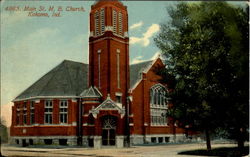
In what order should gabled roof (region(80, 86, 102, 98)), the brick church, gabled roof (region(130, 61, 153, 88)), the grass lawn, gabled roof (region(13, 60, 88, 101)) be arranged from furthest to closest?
gabled roof (region(80, 86, 102, 98)) < gabled roof (region(13, 60, 88, 101)) < the brick church < gabled roof (region(130, 61, 153, 88)) < the grass lawn

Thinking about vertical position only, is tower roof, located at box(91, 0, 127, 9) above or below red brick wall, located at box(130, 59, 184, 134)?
above

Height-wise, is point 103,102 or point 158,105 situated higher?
point 103,102

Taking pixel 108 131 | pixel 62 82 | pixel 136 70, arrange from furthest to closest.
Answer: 1. pixel 62 82
2. pixel 108 131
3. pixel 136 70

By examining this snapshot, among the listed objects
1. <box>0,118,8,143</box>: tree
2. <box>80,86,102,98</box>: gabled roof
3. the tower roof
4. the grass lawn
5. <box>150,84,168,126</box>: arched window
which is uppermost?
the tower roof

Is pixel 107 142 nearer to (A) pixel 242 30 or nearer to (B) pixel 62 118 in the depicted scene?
(B) pixel 62 118

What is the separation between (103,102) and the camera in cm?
1655

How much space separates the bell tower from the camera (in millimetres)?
14305

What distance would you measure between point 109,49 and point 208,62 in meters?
5.24

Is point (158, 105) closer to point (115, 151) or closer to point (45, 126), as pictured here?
point (115, 151)

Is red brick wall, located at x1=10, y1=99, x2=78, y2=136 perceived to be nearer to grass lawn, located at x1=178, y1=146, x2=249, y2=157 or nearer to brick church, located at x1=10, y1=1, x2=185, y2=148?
brick church, located at x1=10, y1=1, x2=185, y2=148

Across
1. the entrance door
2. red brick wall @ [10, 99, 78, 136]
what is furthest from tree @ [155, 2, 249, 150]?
red brick wall @ [10, 99, 78, 136]

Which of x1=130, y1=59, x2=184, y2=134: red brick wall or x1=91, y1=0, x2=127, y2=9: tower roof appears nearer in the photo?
x1=91, y1=0, x2=127, y2=9: tower roof

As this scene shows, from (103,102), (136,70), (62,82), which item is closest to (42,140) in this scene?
(62,82)

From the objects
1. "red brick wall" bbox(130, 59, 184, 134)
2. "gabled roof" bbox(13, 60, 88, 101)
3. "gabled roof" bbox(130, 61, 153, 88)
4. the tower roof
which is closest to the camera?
the tower roof
